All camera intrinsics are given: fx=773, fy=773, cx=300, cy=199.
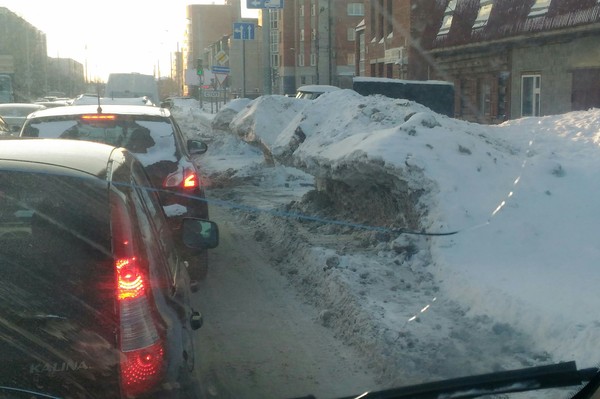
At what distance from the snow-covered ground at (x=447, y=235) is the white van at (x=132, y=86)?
1528 cm

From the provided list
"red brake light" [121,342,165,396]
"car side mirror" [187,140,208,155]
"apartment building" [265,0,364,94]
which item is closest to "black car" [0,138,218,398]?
"red brake light" [121,342,165,396]

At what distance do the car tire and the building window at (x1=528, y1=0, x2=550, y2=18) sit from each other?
16.8m

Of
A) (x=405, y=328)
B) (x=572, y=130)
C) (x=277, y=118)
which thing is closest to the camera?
(x=405, y=328)

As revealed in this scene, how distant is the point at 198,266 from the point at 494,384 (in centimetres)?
504

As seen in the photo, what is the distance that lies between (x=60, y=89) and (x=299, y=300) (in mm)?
88797

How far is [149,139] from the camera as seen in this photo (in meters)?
7.54

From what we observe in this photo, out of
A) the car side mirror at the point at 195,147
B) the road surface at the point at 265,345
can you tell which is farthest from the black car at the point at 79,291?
the car side mirror at the point at 195,147

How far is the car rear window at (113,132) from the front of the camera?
291 inches

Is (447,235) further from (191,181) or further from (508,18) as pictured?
(508,18)

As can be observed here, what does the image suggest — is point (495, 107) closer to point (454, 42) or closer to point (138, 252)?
point (454, 42)

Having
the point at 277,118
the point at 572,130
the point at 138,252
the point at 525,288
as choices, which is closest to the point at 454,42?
the point at 277,118

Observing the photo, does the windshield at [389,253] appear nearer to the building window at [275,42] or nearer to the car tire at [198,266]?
the car tire at [198,266]

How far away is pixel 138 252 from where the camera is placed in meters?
2.81

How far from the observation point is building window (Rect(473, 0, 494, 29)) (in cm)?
2522
